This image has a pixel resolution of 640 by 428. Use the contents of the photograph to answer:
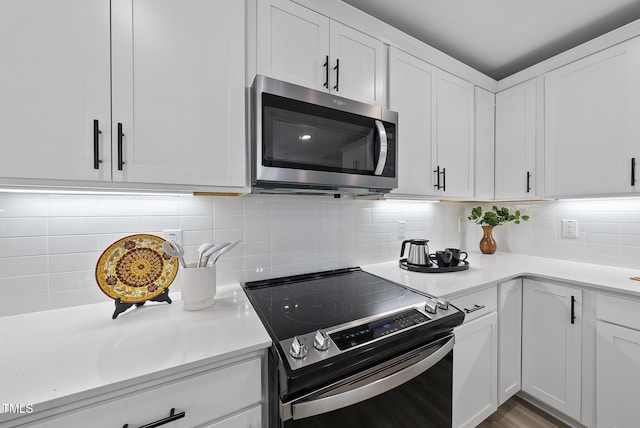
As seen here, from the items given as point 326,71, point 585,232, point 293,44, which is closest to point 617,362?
point 585,232

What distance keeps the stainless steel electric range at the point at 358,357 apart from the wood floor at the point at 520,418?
767 millimetres

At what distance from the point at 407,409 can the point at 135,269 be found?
117cm

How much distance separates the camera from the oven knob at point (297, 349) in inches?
28.9

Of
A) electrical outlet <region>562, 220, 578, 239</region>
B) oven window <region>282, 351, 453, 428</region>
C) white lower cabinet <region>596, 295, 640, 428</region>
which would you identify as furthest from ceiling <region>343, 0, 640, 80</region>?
oven window <region>282, 351, 453, 428</region>

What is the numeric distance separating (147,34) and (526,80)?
2327 millimetres

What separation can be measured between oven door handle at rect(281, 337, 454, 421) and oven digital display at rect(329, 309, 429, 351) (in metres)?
0.14

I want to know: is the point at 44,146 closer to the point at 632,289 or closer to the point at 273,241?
the point at 273,241

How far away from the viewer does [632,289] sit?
1.26 meters

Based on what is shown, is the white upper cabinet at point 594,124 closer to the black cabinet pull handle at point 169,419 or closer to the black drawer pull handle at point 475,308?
the black drawer pull handle at point 475,308

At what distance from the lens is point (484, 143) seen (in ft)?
6.57

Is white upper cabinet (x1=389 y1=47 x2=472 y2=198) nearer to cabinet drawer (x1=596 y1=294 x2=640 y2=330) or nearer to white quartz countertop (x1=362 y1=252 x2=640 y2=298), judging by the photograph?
white quartz countertop (x1=362 y1=252 x2=640 y2=298)

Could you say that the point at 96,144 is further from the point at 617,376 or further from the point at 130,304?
the point at 617,376

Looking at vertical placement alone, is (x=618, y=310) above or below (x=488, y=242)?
below

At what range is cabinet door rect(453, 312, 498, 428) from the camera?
4.28 feet
